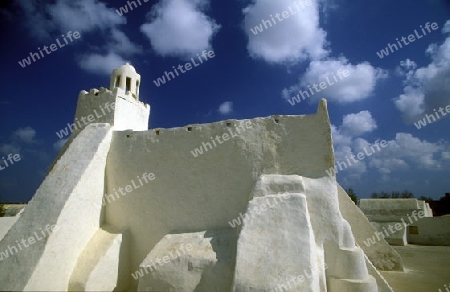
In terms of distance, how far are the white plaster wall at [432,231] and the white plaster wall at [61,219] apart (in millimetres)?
22163

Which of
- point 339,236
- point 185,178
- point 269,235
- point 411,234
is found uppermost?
point 185,178

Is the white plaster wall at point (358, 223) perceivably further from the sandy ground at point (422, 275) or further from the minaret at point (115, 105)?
the minaret at point (115, 105)

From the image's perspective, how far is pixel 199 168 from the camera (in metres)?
8.15

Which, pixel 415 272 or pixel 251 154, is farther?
pixel 415 272

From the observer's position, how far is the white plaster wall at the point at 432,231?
18.4m

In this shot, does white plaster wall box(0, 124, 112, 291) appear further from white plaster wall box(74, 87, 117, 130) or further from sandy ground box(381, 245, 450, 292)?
sandy ground box(381, 245, 450, 292)

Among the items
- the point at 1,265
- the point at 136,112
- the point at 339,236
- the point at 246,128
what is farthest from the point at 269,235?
the point at 136,112

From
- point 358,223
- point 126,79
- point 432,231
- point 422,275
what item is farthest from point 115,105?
point 432,231

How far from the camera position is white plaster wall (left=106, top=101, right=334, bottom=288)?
741cm

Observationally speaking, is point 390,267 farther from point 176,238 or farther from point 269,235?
point 176,238

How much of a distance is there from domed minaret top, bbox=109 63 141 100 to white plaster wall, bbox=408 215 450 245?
22.0m

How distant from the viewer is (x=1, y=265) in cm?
620

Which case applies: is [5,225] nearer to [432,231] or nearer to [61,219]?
[61,219]

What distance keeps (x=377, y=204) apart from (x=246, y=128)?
17.6m
